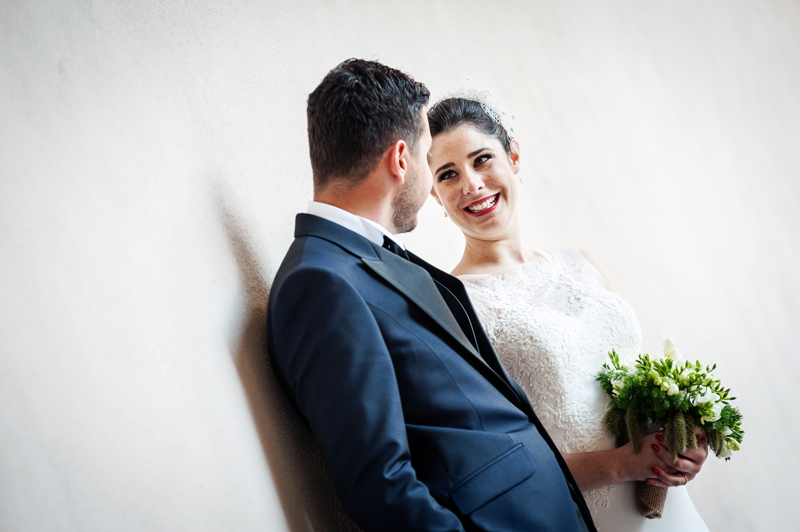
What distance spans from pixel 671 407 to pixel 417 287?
839 millimetres

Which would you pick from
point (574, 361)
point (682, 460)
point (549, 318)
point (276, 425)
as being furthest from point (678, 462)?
point (276, 425)

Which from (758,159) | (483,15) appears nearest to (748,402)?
(758,159)

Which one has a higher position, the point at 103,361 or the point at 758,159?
the point at 103,361

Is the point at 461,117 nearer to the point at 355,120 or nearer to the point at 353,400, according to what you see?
the point at 355,120

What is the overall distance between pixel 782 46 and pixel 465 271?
340cm

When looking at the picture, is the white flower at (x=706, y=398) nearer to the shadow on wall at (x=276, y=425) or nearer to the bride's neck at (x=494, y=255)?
the bride's neck at (x=494, y=255)

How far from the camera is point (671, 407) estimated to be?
5.35ft

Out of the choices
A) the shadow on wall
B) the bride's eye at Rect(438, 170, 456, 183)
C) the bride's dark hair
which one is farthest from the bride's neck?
the shadow on wall

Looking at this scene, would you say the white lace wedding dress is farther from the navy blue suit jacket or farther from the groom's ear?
the groom's ear

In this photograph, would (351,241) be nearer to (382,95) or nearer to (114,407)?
(382,95)

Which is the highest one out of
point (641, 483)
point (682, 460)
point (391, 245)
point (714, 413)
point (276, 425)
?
point (391, 245)

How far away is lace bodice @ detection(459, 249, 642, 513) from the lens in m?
1.83

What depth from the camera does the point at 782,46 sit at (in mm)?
4094

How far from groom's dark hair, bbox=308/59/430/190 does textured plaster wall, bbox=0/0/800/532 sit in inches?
9.7
